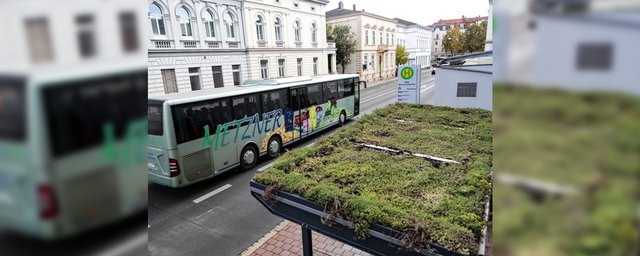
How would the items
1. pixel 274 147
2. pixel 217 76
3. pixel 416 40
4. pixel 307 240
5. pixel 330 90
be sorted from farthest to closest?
pixel 416 40
pixel 217 76
pixel 330 90
pixel 274 147
pixel 307 240

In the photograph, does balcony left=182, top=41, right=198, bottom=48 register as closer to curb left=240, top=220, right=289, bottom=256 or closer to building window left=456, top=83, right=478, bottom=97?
building window left=456, top=83, right=478, bottom=97

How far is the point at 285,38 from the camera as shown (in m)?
27.3

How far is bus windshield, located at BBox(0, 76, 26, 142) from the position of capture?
0.47 meters

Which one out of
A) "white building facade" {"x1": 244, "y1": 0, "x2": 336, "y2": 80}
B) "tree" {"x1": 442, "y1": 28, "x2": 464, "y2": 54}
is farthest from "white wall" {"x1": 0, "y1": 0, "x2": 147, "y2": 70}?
"tree" {"x1": 442, "y1": 28, "x2": 464, "y2": 54}

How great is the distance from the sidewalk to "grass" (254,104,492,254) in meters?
1.73

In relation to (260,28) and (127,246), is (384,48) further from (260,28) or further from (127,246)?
(127,246)

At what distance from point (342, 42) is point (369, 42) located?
18.5ft

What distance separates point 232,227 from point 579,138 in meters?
6.75

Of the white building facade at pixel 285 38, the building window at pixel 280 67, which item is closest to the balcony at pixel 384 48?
the white building facade at pixel 285 38

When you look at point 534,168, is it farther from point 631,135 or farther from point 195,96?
point 195,96

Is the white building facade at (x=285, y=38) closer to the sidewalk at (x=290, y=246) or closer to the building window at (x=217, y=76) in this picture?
the building window at (x=217, y=76)

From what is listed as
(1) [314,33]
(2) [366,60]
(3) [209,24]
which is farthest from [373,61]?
(3) [209,24]

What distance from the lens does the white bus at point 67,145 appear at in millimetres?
493

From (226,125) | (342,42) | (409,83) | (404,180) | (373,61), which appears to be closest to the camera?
(404,180)
